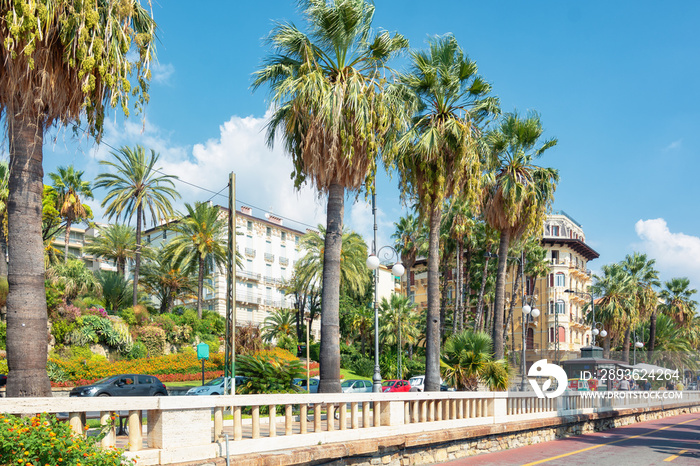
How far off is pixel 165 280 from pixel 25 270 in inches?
2105

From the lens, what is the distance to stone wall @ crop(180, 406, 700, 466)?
9781 mm

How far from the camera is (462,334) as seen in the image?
21516 millimetres

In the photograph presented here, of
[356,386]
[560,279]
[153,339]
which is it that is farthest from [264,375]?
[560,279]

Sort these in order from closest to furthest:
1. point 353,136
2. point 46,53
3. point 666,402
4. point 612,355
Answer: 1. point 46,53
2. point 353,136
3. point 666,402
4. point 612,355

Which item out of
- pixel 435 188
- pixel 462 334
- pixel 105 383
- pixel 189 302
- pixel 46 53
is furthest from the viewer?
pixel 189 302

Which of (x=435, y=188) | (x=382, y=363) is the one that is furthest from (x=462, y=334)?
(x=382, y=363)

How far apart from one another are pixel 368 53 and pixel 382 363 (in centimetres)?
4449

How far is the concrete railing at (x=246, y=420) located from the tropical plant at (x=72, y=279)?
31.2 meters

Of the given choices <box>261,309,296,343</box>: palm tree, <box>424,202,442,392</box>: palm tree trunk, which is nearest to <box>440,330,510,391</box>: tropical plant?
<box>424,202,442,392</box>: palm tree trunk

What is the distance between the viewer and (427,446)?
1416cm

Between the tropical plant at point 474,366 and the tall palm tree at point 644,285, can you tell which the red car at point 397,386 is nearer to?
the tropical plant at point 474,366

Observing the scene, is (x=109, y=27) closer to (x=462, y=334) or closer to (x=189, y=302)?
(x=462, y=334)

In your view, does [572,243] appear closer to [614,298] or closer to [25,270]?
[614,298]

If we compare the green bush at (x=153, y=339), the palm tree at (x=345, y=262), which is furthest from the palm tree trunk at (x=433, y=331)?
the palm tree at (x=345, y=262)
